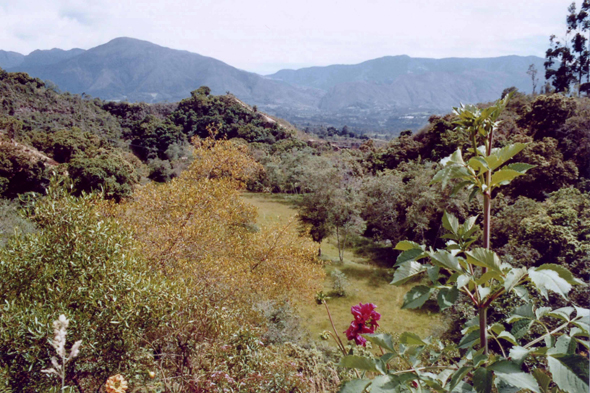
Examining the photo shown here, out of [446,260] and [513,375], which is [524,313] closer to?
[513,375]

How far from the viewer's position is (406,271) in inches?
50.9

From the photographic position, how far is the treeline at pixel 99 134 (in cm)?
2345

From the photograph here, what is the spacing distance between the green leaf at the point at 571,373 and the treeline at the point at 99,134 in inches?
269

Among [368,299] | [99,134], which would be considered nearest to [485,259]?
[368,299]

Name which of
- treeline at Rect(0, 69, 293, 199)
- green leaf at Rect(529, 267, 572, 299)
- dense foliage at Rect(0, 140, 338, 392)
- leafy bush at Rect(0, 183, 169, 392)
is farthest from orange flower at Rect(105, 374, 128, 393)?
treeline at Rect(0, 69, 293, 199)

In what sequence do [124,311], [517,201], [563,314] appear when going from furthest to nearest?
[517,201]
[124,311]
[563,314]

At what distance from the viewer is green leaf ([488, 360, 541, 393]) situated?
42.5 inches

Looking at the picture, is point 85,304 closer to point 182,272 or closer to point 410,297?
point 182,272

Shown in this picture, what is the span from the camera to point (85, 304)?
4.23m

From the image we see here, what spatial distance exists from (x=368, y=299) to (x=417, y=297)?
51.6ft

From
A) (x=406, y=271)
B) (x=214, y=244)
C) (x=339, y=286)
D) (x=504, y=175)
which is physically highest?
(x=504, y=175)

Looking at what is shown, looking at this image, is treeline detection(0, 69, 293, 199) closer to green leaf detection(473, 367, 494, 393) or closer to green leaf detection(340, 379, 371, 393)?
green leaf detection(340, 379, 371, 393)

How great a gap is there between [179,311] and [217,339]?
2.48 feet

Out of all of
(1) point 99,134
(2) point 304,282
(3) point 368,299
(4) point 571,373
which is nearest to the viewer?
(4) point 571,373
